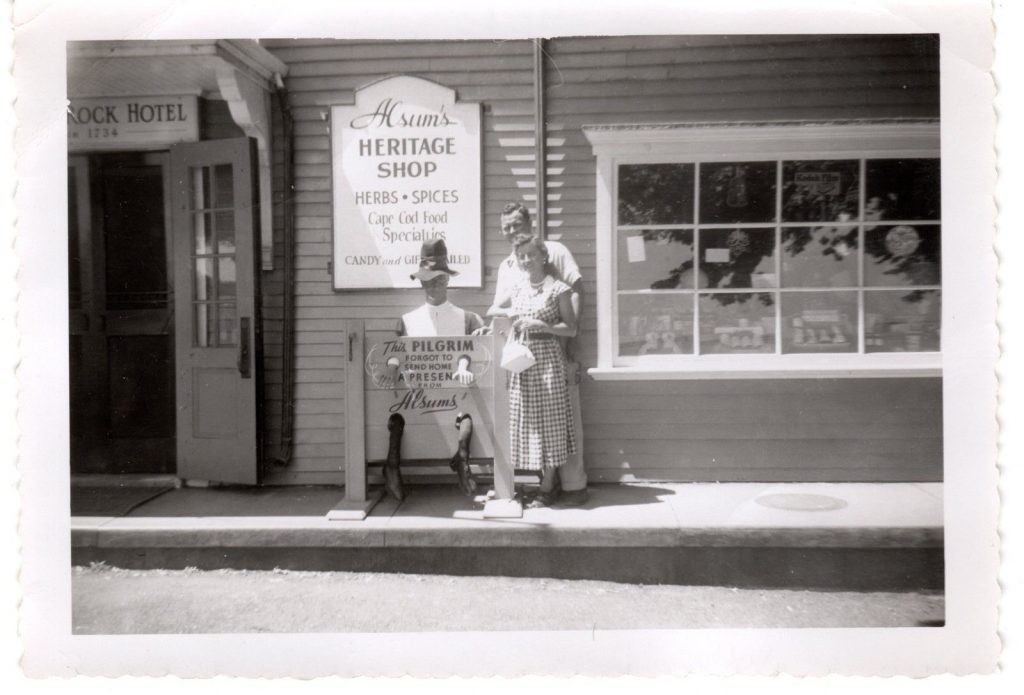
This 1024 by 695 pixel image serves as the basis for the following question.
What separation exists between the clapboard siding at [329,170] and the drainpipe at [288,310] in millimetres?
36

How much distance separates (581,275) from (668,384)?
918 mm

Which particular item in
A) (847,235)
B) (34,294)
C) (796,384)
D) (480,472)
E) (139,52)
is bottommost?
(480,472)

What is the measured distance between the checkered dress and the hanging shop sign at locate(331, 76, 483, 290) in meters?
0.61

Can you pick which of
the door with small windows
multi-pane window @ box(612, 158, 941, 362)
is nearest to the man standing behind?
multi-pane window @ box(612, 158, 941, 362)

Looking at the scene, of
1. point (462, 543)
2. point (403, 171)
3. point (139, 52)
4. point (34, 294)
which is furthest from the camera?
point (403, 171)

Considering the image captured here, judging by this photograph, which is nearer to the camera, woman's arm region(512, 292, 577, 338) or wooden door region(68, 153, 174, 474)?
woman's arm region(512, 292, 577, 338)

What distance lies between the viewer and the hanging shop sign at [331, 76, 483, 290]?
4.34 m

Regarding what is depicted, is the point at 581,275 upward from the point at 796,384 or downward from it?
upward

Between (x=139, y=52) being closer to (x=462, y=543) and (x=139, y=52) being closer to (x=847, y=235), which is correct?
(x=462, y=543)

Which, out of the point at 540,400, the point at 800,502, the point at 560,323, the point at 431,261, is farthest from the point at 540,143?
the point at 800,502

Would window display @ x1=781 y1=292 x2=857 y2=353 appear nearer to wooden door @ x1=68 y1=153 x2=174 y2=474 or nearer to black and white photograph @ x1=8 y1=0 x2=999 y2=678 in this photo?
black and white photograph @ x1=8 y1=0 x2=999 y2=678

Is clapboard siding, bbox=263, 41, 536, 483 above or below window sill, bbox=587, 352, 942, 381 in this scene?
above

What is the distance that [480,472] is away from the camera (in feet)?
14.7

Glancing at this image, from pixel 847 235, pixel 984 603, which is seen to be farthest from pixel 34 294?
pixel 847 235
